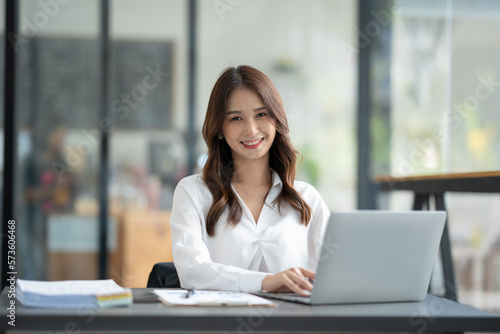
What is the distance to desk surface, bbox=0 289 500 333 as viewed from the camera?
1298 millimetres

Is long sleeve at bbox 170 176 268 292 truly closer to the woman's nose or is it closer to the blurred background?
the woman's nose

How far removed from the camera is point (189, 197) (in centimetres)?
213

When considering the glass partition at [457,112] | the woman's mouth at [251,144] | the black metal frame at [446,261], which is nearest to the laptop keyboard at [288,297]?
the woman's mouth at [251,144]

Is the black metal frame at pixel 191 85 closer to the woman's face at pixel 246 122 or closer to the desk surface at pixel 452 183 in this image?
the desk surface at pixel 452 183

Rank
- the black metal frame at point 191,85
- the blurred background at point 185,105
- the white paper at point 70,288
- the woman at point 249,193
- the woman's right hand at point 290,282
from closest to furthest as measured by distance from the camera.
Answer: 1. the white paper at point 70,288
2. the woman's right hand at point 290,282
3. the woman at point 249,193
4. the blurred background at point 185,105
5. the black metal frame at point 191,85

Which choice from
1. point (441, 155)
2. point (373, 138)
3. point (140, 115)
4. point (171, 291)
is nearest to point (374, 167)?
point (373, 138)

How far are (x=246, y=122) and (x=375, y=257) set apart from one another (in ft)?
2.61

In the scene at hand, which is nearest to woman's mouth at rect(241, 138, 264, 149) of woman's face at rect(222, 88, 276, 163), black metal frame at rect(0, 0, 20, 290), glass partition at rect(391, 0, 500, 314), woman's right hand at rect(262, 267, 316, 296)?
woman's face at rect(222, 88, 276, 163)

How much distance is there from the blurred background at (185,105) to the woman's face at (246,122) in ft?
8.11

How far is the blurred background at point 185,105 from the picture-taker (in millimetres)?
4590

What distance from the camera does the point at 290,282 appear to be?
164 centimetres

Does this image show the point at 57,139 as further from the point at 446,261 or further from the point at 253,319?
the point at 253,319

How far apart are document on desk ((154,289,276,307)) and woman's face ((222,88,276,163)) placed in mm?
665

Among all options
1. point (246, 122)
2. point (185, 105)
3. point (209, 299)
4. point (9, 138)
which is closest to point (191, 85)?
point (185, 105)
